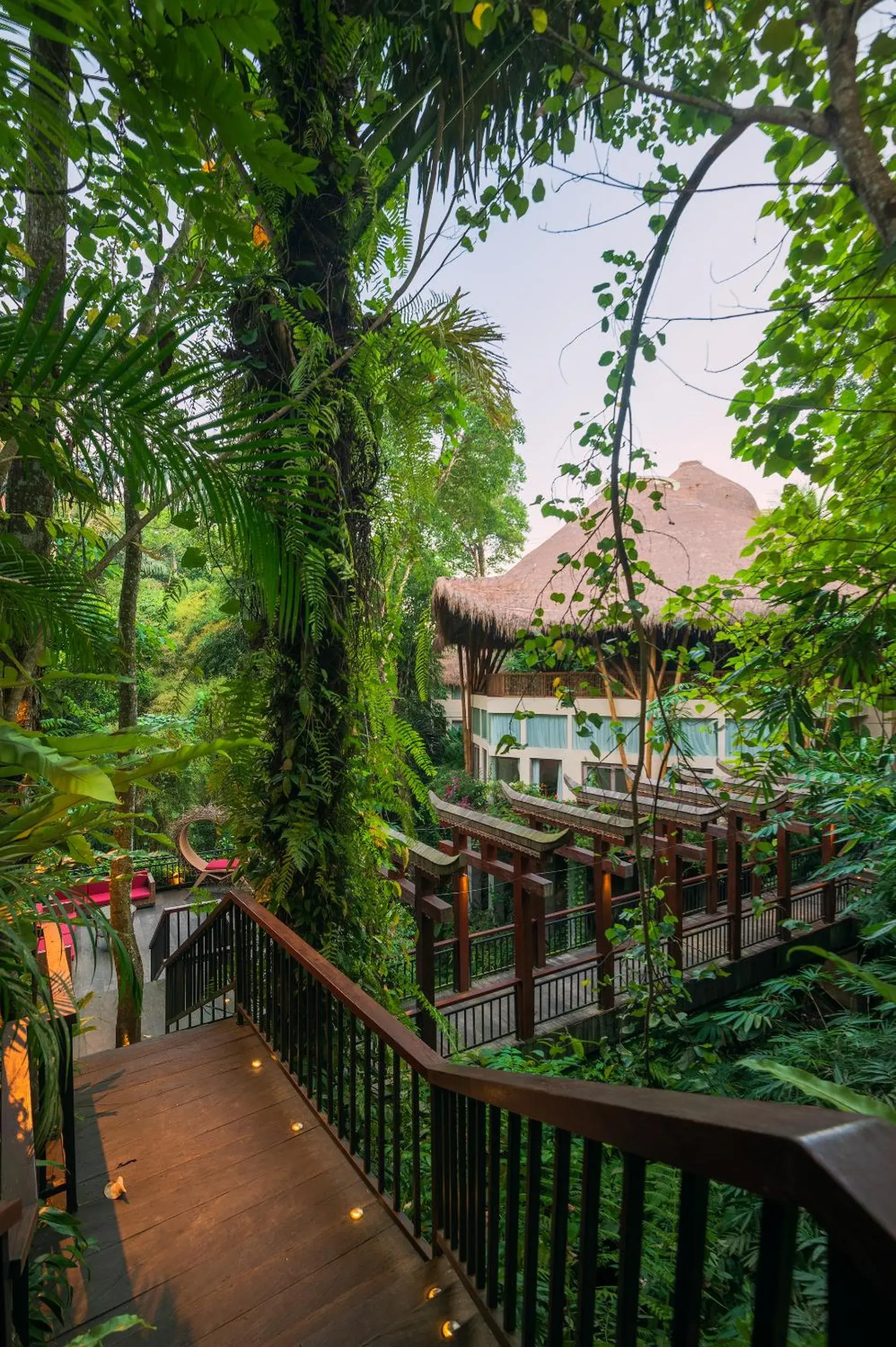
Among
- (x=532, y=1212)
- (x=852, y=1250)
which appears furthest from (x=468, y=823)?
(x=852, y=1250)

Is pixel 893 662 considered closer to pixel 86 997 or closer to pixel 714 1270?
pixel 714 1270

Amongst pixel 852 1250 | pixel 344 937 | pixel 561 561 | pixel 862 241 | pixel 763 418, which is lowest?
pixel 344 937

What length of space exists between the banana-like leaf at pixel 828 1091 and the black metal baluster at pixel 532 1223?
0.57 metres

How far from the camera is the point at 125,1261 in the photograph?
1.68 metres

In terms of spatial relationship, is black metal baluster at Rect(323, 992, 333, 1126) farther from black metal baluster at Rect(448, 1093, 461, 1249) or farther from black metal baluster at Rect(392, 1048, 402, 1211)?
black metal baluster at Rect(448, 1093, 461, 1249)

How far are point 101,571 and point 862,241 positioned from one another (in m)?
3.27

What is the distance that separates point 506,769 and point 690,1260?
12.2m

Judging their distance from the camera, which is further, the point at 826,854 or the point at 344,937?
the point at 826,854

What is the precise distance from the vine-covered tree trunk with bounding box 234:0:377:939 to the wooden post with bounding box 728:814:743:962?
5.34 m

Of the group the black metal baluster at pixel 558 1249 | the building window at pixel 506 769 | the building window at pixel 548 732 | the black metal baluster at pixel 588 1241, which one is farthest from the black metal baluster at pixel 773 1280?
the building window at pixel 506 769

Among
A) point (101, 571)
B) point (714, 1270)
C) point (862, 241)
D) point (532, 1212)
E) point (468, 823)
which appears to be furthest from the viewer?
point (468, 823)

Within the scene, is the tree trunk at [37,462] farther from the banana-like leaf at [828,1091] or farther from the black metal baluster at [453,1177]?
the banana-like leaf at [828,1091]

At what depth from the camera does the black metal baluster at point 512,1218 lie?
119 cm

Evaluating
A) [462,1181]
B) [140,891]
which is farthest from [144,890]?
[462,1181]
